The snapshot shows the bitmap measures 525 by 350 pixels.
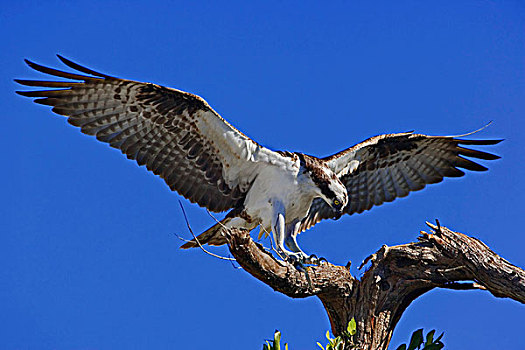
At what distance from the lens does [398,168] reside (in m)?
8.49

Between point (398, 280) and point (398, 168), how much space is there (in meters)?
2.28

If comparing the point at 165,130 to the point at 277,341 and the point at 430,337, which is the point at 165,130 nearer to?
the point at 277,341

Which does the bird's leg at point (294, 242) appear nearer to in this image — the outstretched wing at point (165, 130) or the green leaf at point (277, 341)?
the outstretched wing at point (165, 130)

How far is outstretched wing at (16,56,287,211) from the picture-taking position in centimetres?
673

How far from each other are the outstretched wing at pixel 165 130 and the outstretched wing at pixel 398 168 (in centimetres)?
142

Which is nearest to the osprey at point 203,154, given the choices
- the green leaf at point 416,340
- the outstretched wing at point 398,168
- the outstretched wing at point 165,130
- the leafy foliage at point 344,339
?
the outstretched wing at point 165,130

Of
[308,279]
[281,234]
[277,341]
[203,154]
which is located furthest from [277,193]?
[277,341]

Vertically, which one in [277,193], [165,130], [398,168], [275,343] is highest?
[398,168]

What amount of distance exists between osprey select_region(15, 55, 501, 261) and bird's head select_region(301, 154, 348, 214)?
0.01 meters

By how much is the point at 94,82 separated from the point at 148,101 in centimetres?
59

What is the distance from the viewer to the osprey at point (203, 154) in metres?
6.77

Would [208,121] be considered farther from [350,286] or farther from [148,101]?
[350,286]

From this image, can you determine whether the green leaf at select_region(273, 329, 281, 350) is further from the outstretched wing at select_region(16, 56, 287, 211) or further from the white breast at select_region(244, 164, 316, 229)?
the outstretched wing at select_region(16, 56, 287, 211)

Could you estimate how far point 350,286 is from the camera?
6539mm
